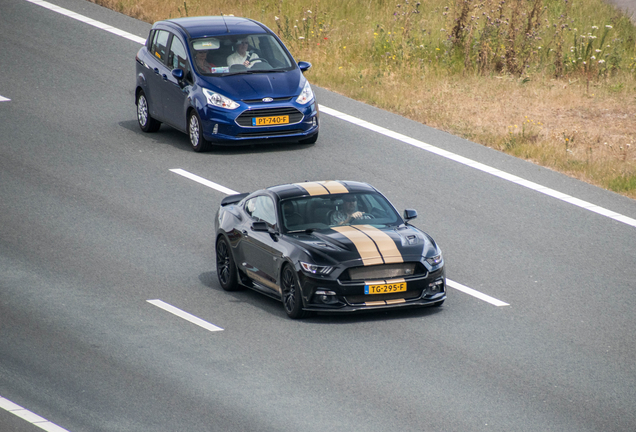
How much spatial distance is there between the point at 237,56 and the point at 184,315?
8.18 metres

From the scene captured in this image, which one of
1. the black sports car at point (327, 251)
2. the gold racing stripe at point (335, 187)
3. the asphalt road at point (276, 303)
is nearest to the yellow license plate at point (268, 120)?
the asphalt road at point (276, 303)

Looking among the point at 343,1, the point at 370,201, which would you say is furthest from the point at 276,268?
the point at 343,1

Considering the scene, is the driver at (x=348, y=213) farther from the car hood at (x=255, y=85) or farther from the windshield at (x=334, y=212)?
the car hood at (x=255, y=85)

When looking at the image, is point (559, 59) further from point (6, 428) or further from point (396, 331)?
point (6, 428)

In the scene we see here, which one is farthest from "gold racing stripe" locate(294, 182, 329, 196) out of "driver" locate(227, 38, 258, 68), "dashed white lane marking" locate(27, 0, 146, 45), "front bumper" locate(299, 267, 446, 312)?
"dashed white lane marking" locate(27, 0, 146, 45)

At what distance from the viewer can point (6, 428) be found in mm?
9570

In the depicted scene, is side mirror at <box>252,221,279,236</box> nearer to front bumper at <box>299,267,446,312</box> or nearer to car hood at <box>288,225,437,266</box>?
car hood at <box>288,225,437,266</box>

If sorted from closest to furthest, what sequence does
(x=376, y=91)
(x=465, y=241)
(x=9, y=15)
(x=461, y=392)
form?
(x=461, y=392), (x=465, y=241), (x=376, y=91), (x=9, y=15)

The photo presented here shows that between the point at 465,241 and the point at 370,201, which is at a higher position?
the point at 370,201

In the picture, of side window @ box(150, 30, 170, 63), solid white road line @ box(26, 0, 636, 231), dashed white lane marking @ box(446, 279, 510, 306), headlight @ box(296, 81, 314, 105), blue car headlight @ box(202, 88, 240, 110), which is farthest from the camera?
side window @ box(150, 30, 170, 63)

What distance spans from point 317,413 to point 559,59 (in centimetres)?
1607

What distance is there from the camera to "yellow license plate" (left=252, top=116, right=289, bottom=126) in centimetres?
1936

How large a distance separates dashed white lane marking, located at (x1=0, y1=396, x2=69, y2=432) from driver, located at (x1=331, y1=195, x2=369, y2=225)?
4617 mm

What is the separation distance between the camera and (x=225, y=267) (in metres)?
14.2
